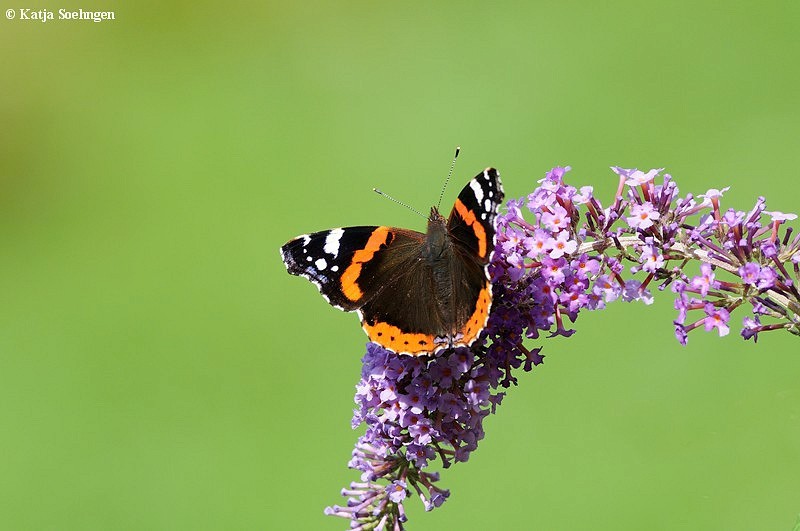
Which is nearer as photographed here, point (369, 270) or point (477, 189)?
point (477, 189)

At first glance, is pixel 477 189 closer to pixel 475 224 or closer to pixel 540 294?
pixel 475 224

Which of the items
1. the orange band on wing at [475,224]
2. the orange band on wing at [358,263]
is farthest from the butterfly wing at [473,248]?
the orange band on wing at [358,263]

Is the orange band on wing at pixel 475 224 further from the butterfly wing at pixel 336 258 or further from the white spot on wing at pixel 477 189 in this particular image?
the butterfly wing at pixel 336 258

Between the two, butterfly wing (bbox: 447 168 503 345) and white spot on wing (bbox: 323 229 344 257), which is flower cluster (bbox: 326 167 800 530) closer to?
butterfly wing (bbox: 447 168 503 345)

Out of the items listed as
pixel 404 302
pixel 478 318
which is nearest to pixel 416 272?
pixel 404 302

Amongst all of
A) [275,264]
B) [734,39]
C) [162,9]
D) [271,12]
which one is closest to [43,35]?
[162,9]

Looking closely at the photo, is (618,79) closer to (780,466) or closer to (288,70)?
(288,70)
